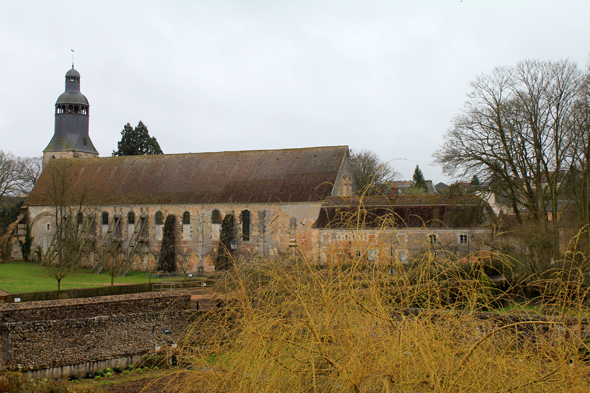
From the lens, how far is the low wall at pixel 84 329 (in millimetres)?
15039

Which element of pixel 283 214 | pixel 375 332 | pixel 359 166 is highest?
pixel 359 166

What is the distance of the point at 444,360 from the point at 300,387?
1.53 m

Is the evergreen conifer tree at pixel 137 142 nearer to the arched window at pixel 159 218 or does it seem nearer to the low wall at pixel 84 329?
the arched window at pixel 159 218

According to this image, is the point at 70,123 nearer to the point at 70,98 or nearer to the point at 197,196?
the point at 70,98

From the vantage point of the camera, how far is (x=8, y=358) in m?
14.8

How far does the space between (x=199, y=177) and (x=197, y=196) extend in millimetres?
2018

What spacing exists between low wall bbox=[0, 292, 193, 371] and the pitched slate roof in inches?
608

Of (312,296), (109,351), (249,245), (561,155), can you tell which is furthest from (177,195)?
(312,296)

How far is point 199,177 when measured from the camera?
1468 inches

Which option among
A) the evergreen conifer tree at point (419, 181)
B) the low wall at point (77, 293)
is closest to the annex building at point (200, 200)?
the low wall at point (77, 293)

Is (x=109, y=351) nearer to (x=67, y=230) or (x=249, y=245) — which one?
(x=249, y=245)

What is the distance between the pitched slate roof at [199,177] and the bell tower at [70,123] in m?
4.01

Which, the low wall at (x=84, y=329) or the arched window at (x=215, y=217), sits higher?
the arched window at (x=215, y=217)

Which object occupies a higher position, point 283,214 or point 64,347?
point 283,214
